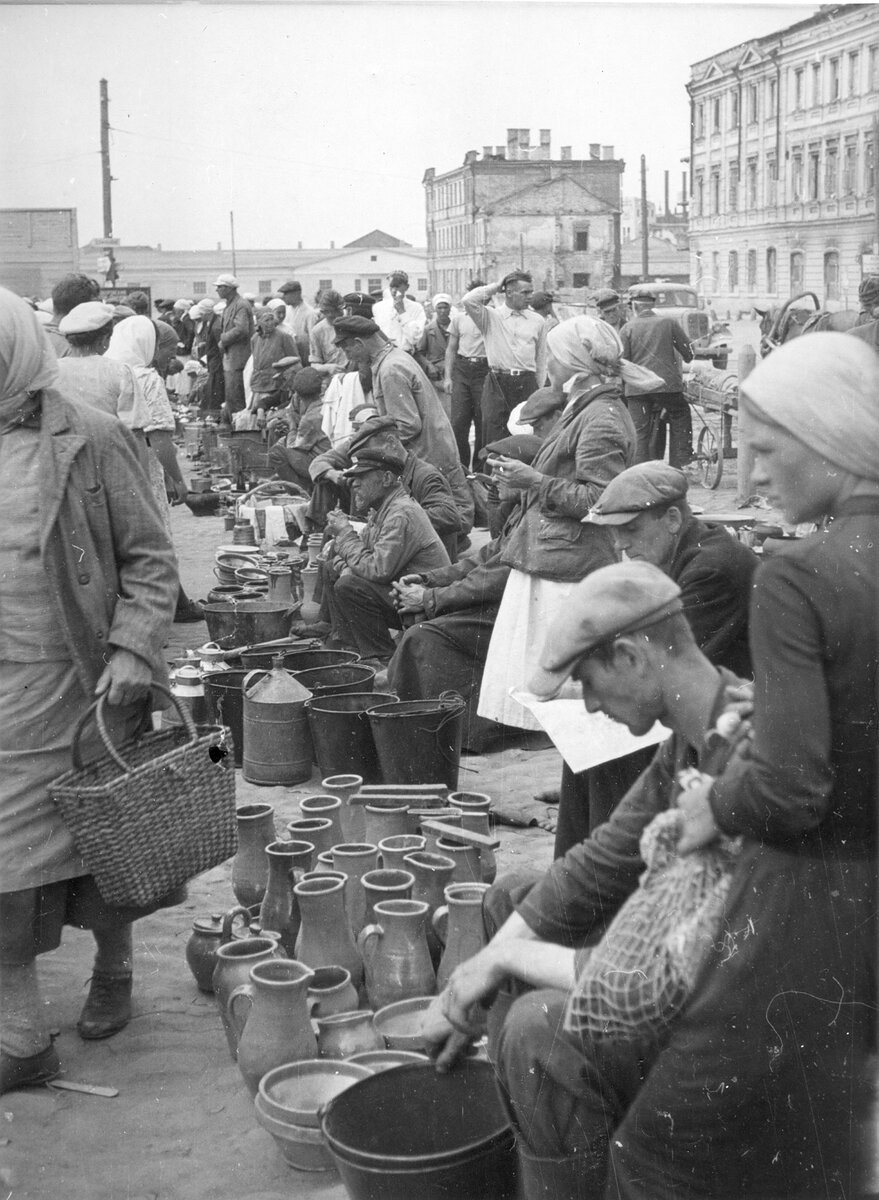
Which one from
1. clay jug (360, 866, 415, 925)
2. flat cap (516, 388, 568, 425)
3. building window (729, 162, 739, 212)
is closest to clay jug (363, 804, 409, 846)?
clay jug (360, 866, 415, 925)

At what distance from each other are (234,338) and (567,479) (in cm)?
1069

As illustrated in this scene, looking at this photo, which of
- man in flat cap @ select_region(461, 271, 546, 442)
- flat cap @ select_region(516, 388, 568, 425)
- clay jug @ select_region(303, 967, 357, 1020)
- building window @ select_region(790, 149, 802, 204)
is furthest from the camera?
man in flat cap @ select_region(461, 271, 546, 442)

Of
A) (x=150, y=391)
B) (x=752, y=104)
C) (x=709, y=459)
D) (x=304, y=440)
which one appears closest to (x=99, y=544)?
(x=752, y=104)

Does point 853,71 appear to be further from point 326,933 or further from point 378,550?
point 378,550

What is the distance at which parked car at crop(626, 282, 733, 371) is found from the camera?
13.6m

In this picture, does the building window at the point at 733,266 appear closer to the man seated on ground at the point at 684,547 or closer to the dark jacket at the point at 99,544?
the man seated on ground at the point at 684,547

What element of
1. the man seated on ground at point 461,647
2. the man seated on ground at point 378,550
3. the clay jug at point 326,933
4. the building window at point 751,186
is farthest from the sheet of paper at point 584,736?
the man seated on ground at point 378,550

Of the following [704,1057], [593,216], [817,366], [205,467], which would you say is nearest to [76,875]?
[704,1057]

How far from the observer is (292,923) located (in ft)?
12.2

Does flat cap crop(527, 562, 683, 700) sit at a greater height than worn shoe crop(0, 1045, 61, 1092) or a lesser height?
greater

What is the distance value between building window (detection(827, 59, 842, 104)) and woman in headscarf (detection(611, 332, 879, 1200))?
109 centimetres

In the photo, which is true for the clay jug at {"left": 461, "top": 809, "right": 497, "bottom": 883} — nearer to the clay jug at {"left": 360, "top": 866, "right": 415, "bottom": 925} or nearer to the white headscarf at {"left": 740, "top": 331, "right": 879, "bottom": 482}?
the clay jug at {"left": 360, "top": 866, "right": 415, "bottom": 925}

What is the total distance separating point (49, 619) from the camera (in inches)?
126

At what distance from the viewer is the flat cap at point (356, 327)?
Result: 25.8 feet
